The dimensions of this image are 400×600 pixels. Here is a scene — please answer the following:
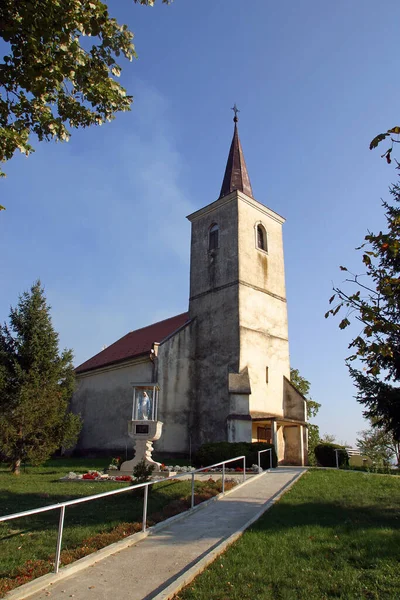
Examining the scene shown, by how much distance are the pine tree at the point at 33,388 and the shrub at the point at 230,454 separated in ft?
18.1

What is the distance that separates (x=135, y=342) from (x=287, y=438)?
1145 centimetres

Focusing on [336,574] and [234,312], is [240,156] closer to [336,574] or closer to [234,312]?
[234,312]

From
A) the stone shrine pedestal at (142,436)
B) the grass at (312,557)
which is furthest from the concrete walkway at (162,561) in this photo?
the stone shrine pedestal at (142,436)

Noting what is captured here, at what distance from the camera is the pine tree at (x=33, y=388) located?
1680cm

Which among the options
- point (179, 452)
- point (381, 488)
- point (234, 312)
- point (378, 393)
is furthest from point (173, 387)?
point (381, 488)

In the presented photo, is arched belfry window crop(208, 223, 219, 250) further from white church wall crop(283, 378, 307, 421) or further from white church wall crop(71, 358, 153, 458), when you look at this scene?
white church wall crop(283, 378, 307, 421)

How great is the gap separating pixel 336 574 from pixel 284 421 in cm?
1655

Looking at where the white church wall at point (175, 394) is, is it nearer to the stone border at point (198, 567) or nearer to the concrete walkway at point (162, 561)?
the concrete walkway at point (162, 561)

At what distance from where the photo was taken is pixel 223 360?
75.0ft

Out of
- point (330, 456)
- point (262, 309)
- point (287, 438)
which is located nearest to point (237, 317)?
point (262, 309)

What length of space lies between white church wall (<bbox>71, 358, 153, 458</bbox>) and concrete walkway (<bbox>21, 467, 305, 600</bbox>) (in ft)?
49.4

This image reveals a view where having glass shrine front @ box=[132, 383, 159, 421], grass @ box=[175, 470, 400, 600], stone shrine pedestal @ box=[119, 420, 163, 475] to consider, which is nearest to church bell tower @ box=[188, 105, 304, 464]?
glass shrine front @ box=[132, 383, 159, 421]

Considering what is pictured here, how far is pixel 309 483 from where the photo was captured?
42.1 ft

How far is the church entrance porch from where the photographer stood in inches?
877
